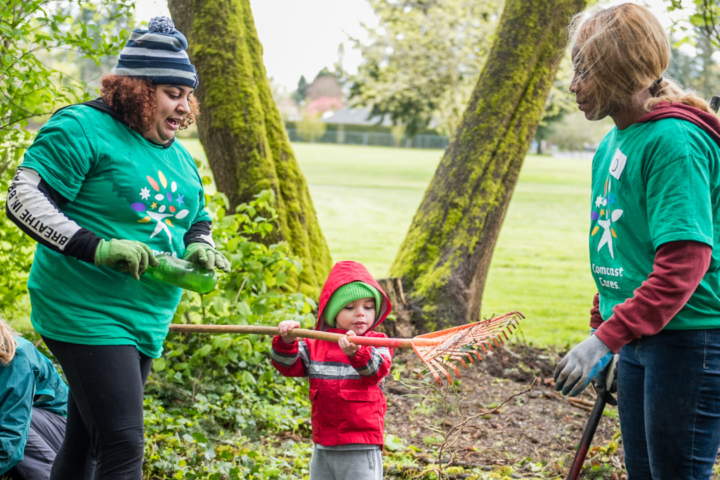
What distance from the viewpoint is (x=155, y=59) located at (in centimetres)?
223

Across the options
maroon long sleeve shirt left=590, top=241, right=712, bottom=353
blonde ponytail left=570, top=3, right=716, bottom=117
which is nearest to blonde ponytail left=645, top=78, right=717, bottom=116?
blonde ponytail left=570, top=3, right=716, bottom=117

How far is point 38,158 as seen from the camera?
1.98 metres

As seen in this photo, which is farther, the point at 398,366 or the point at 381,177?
the point at 381,177

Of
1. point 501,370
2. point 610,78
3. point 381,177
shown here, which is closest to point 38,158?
point 610,78

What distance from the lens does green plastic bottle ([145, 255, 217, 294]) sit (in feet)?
7.16

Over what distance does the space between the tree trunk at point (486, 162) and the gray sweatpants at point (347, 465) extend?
9.68 ft

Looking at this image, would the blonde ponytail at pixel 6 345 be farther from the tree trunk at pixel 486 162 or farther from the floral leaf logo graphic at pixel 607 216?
the tree trunk at pixel 486 162

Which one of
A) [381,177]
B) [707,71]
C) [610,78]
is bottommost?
[381,177]

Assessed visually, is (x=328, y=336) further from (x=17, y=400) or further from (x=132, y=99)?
(x=17, y=400)

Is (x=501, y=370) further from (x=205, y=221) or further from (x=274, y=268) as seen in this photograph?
(x=205, y=221)

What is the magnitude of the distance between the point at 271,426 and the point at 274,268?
96 centimetres

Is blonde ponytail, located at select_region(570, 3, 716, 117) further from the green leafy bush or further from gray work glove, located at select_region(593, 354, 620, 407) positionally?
the green leafy bush

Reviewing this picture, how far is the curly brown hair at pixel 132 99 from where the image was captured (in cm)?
217

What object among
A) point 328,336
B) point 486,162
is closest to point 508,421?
point 486,162
